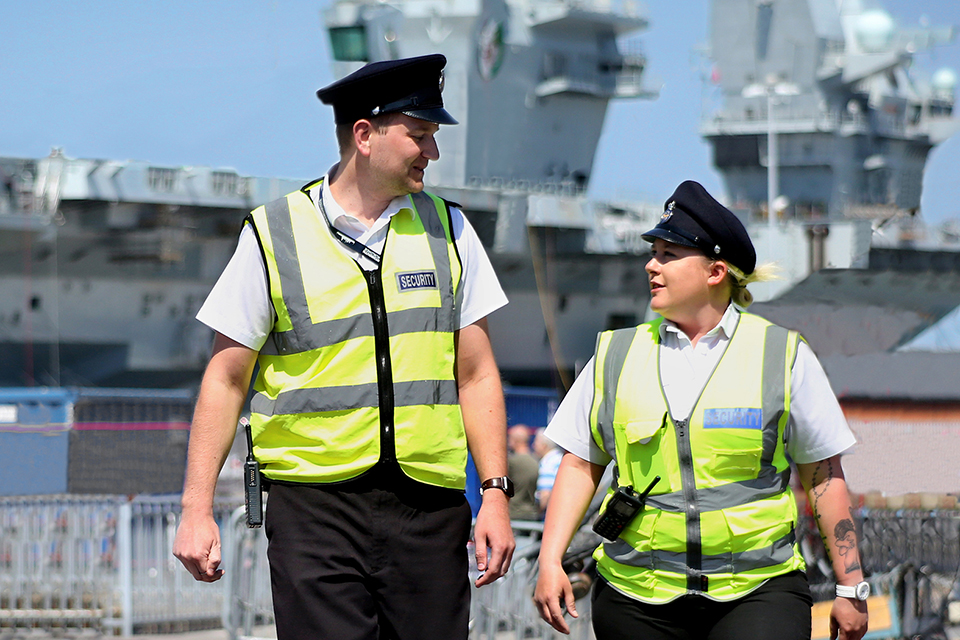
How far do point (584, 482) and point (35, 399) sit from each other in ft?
40.6

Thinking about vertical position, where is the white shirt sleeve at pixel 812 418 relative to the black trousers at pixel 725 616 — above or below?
above

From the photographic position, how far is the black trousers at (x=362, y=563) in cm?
253

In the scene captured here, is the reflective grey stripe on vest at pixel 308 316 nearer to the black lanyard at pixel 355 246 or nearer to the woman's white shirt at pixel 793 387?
the black lanyard at pixel 355 246

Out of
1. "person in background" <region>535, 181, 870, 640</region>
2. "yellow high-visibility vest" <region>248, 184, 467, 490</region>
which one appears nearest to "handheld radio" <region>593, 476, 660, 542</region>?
"person in background" <region>535, 181, 870, 640</region>

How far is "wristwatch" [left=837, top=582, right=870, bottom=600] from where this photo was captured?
268cm

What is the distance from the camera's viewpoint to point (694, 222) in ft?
9.21

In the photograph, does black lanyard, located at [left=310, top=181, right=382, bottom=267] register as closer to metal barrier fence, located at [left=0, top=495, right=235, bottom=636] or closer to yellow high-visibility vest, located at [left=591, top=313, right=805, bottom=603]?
yellow high-visibility vest, located at [left=591, top=313, right=805, bottom=603]

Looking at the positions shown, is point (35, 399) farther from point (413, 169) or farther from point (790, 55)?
point (790, 55)

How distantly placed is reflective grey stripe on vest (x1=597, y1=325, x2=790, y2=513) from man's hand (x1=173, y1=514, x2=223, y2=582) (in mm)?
898

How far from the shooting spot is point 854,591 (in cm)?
268

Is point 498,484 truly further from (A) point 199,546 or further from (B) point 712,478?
(A) point 199,546

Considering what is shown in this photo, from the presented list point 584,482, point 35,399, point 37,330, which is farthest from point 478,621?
point 37,330

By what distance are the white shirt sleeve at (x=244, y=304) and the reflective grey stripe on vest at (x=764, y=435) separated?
0.78 metres

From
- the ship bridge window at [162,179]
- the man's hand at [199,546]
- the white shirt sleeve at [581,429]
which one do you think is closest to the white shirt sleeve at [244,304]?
the man's hand at [199,546]
